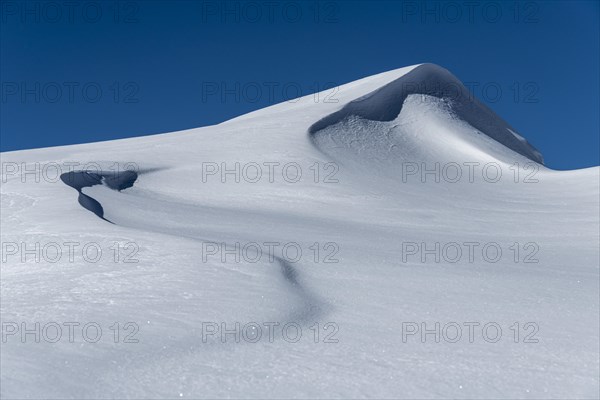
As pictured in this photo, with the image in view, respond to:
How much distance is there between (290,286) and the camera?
220 inches

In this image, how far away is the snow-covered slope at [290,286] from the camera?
3.83 meters

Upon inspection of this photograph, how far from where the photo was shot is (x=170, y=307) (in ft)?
15.9

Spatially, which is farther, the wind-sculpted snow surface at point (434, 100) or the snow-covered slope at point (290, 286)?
the wind-sculpted snow surface at point (434, 100)

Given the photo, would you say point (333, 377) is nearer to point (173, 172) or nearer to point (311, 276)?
point (311, 276)

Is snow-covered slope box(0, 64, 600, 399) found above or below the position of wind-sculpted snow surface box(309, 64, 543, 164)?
above

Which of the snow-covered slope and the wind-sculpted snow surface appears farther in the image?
the wind-sculpted snow surface

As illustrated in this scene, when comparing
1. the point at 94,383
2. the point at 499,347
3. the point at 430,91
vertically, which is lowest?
the point at 430,91

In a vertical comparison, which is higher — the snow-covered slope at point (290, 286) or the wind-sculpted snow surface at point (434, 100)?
the snow-covered slope at point (290, 286)

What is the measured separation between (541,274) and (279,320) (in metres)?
3.30

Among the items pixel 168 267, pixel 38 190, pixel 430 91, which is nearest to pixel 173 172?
pixel 38 190

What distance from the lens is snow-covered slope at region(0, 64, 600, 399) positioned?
3.83 metres

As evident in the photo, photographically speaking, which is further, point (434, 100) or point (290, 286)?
point (434, 100)

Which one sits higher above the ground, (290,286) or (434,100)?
(290,286)

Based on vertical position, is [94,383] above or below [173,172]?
above
